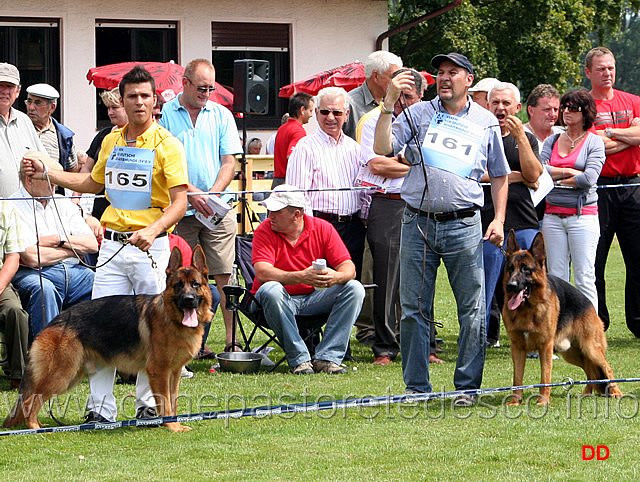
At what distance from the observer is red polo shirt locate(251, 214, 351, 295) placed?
26.1 feet

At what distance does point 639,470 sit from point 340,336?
3.50m

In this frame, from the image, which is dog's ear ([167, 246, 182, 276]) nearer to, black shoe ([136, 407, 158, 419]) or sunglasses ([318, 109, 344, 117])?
black shoe ([136, 407, 158, 419])

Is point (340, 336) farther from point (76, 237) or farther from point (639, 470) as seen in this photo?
point (639, 470)

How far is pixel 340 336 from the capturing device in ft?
25.9

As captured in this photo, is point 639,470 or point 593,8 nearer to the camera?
point 639,470

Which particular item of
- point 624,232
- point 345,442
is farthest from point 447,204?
point 624,232

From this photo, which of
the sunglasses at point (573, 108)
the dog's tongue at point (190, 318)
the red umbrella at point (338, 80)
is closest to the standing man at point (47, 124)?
the dog's tongue at point (190, 318)

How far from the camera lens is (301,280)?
309 inches

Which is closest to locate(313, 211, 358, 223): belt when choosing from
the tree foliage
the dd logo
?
the dd logo

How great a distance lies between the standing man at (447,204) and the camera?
6102 mm

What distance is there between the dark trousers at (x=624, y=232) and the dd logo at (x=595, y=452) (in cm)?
435

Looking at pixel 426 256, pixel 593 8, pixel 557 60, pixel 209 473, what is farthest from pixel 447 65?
pixel 593 8

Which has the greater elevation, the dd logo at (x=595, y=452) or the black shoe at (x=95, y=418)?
the dd logo at (x=595, y=452)

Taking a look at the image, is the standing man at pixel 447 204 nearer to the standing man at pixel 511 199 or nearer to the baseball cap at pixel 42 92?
the standing man at pixel 511 199
